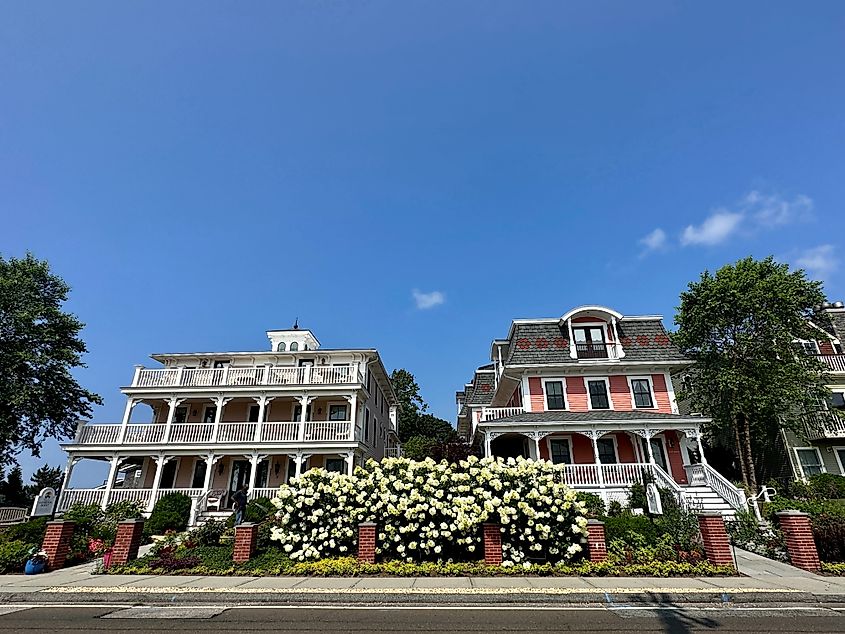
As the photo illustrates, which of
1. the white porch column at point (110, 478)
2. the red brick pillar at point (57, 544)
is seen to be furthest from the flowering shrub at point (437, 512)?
the white porch column at point (110, 478)

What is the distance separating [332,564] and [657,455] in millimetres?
15497

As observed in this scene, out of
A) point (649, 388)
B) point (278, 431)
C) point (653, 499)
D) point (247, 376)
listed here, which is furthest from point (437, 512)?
point (247, 376)

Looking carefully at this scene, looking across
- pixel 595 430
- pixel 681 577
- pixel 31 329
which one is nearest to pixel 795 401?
pixel 595 430

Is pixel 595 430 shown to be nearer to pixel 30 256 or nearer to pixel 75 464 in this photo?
pixel 75 464

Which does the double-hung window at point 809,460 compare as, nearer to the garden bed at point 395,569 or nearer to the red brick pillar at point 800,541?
the red brick pillar at point 800,541

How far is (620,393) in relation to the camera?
65.7ft

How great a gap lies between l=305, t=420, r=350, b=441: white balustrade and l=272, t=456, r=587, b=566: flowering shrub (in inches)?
390

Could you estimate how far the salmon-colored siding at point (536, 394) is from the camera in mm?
19969

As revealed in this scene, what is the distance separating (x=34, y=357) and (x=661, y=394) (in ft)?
104

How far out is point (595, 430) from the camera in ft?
58.6

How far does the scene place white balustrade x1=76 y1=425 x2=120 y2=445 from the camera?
68.1 feet

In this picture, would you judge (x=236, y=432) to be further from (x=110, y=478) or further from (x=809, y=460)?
(x=809, y=460)

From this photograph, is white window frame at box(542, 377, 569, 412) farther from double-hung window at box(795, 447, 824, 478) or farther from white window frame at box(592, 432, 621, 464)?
double-hung window at box(795, 447, 824, 478)

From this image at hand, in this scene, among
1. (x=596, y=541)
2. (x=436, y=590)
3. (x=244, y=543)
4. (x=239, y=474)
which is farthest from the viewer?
(x=239, y=474)
